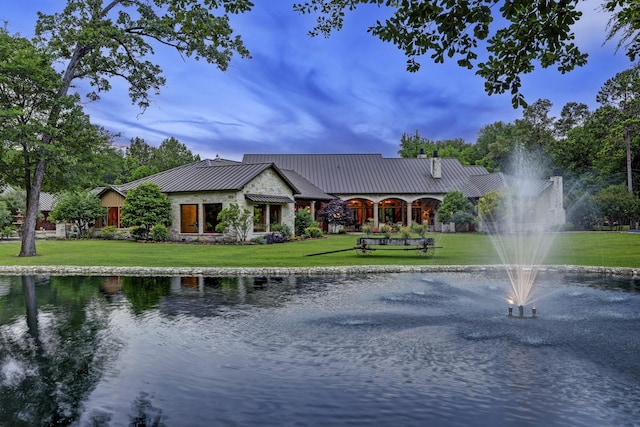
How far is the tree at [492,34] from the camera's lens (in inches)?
201

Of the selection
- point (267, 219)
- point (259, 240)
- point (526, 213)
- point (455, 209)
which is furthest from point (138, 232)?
point (526, 213)

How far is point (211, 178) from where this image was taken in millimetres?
30562

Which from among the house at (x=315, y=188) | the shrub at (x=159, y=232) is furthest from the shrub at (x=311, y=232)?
the shrub at (x=159, y=232)

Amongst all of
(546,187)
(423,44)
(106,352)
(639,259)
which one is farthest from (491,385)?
(546,187)

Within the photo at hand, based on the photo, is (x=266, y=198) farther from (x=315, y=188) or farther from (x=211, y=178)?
(x=315, y=188)

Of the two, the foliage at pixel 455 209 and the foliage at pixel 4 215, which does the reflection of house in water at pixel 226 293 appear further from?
the foliage at pixel 4 215

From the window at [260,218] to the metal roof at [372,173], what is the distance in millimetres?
12919

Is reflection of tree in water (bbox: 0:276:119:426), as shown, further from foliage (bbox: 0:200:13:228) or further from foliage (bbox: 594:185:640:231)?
foliage (bbox: 594:185:640:231)

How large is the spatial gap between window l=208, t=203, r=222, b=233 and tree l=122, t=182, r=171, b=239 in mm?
2467

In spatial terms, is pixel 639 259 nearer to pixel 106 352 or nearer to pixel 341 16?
pixel 341 16

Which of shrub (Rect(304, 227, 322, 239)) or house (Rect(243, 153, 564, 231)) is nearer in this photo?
shrub (Rect(304, 227, 322, 239))

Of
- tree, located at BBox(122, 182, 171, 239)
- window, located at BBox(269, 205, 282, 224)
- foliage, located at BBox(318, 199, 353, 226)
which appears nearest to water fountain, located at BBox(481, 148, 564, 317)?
foliage, located at BBox(318, 199, 353, 226)

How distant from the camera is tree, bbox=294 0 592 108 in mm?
5102

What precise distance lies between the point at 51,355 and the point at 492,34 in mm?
7403
